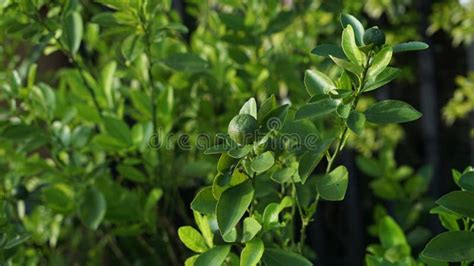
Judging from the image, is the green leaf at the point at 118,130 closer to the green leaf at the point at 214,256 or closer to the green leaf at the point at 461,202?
the green leaf at the point at 214,256

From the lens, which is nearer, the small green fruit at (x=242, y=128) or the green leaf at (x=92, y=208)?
the small green fruit at (x=242, y=128)

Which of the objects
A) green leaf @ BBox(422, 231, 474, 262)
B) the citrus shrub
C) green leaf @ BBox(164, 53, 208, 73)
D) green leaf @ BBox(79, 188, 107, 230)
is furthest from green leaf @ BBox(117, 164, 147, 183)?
green leaf @ BBox(422, 231, 474, 262)

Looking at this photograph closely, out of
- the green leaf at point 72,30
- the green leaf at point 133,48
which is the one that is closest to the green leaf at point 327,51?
the green leaf at point 133,48

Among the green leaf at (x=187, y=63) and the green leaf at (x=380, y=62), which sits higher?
the green leaf at (x=380, y=62)

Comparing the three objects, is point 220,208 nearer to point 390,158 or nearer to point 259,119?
point 259,119

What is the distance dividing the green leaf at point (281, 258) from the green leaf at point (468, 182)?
0.17m

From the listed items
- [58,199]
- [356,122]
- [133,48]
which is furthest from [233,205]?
[58,199]

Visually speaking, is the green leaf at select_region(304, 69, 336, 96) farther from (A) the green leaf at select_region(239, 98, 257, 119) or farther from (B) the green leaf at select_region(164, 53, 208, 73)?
(B) the green leaf at select_region(164, 53, 208, 73)

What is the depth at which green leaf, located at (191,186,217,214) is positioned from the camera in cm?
71

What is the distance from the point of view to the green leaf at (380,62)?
65cm

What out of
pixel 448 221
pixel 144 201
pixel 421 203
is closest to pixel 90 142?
pixel 144 201

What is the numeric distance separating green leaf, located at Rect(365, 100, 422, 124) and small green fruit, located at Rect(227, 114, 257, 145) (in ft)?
0.39

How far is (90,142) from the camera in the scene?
1.12 metres

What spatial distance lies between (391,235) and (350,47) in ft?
1.36
